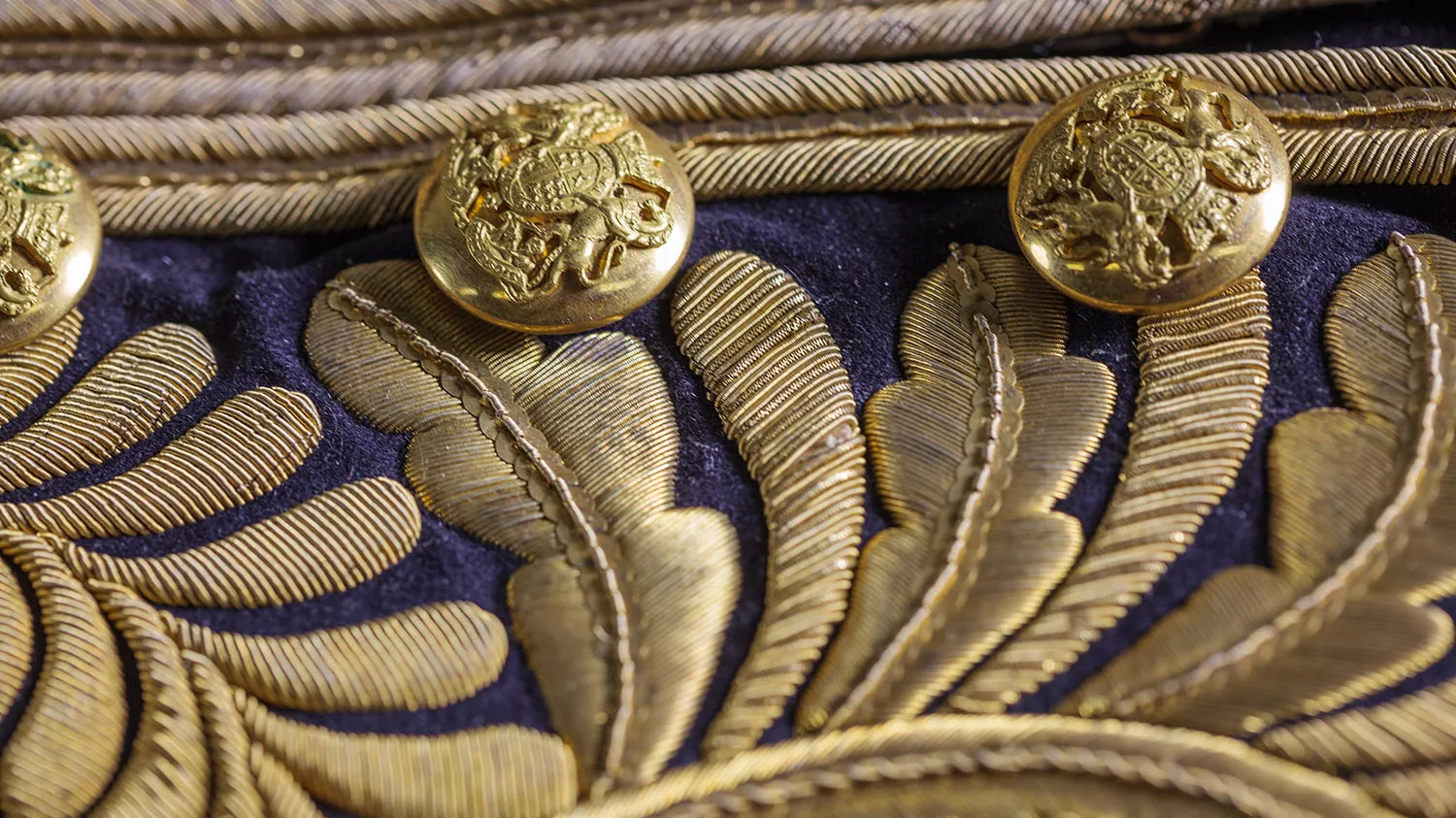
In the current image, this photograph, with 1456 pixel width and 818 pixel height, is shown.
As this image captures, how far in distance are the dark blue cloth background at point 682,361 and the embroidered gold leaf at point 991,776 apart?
3 centimetres

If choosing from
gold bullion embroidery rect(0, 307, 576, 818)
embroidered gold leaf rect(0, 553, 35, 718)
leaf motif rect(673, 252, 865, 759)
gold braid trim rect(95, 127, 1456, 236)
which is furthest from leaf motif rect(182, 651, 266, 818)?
gold braid trim rect(95, 127, 1456, 236)

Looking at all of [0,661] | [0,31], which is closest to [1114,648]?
[0,661]

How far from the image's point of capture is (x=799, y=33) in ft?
3.08

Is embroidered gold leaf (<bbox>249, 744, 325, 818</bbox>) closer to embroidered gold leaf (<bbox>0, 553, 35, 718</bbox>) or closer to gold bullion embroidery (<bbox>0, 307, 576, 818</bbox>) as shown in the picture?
gold bullion embroidery (<bbox>0, 307, 576, 818</bbox>)

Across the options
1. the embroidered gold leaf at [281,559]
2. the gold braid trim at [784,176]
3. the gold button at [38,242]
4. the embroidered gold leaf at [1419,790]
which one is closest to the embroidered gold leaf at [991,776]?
the embroidered gold leaf at [1419,790]

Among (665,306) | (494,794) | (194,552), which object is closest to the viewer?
(494,794)

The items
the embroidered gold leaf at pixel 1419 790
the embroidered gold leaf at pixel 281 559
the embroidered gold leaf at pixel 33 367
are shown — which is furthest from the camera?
the embroidered gold leaf at pixel 33 367

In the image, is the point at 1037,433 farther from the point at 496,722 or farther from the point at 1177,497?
the point at 496,722

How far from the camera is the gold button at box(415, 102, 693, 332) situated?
0.81 metres

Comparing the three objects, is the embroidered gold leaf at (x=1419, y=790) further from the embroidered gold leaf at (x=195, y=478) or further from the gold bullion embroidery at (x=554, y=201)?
the embroidered gold leaf at (x=195, y=478)

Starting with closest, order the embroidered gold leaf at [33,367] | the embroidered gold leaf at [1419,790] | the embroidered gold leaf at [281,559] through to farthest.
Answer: the embroidered gold leaf at [1419,790] < the embroidered gold leaf at [281,559] < the embroidered gold leaf at [33,367]

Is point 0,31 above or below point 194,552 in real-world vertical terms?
above

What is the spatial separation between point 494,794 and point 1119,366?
500 millimetres

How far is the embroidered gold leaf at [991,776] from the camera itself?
2.11 feet
